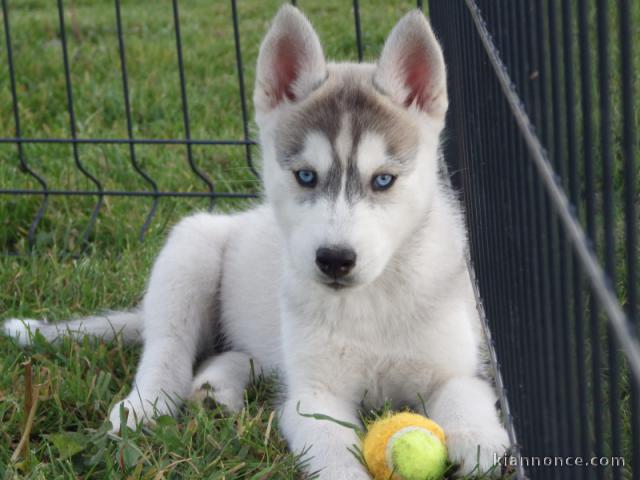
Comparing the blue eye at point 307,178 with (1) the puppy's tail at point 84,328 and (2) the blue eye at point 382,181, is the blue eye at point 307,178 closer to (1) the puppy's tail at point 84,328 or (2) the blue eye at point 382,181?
(2) the blue eye at point 382,181

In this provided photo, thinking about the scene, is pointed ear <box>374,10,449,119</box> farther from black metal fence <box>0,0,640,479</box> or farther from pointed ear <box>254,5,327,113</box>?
pointed ear <box>254,5,327,113</box>

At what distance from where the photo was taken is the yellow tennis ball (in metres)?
2.57

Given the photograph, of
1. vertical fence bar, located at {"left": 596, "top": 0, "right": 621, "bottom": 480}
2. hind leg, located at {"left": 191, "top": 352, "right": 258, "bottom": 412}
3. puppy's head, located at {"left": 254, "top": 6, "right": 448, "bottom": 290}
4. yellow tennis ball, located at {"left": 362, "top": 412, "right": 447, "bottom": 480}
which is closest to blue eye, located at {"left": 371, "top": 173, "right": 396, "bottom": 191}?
puppy's head, located at {"left": 254, "top": 6, "right": 448, "bottom": 290}

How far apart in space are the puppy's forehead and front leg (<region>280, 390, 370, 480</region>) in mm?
782

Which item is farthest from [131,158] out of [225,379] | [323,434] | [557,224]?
[557,224]

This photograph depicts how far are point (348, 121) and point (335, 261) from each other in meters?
0.48

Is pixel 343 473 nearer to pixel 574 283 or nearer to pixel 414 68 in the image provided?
pixel 574 283

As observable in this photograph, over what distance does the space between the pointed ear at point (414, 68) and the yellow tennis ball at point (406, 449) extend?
1.07 metres

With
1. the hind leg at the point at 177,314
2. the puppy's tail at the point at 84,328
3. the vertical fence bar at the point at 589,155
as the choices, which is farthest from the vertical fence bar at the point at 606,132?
the puppy's tail at the point at 84,328

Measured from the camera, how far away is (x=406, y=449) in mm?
2576

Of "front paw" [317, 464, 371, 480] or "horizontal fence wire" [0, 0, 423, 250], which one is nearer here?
"front paw" [317, 464, 371, 480]

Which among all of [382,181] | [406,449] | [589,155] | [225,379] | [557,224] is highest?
[589,155]

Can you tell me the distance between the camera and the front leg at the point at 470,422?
2637mm

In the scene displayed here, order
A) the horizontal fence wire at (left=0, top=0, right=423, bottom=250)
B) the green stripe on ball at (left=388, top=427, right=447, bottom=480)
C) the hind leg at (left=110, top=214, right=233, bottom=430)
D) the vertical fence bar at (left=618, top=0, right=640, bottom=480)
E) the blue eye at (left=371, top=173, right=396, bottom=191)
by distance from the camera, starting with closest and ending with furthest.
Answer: the vertical fence bar at (left=618, top=0, right=640, bottom=480) < the green stripe on ball at (left=388, top=427, right=447, bottom=480) < the blue eye at (left=371, top=173, right=396, bottom=191) < the hind leg at (left=110, top=214, right=233, bottom=430) < the horizontal fence wire at (left=0, top=0, right=423, bottom=250)
